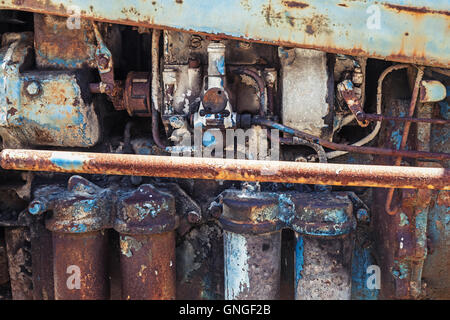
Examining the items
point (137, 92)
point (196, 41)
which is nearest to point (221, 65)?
point (196, 41)

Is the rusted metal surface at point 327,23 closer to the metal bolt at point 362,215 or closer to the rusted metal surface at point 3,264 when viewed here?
the metal bolt at point 362,215

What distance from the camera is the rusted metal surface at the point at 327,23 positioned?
1.68 meters

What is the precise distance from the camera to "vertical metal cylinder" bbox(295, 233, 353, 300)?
1883 mm

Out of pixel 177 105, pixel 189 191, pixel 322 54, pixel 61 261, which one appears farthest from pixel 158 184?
pixel 322 54

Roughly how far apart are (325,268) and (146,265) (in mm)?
712

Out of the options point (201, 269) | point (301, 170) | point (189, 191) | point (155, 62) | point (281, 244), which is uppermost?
point (155, 62)

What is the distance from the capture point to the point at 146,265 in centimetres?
197

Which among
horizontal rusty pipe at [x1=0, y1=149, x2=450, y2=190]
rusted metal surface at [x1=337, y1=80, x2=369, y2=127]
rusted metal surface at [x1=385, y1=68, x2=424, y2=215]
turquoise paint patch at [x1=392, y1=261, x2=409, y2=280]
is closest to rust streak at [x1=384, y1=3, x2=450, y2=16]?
rusted metal surface at [x1=385, y1=68, x2=424, y2=215]

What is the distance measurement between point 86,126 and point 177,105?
0.39 m

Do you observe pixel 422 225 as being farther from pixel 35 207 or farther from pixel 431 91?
pixel 35 207

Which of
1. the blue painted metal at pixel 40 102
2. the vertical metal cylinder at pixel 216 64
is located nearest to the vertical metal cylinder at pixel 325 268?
the vertical metal cylinder at pixel 216 64

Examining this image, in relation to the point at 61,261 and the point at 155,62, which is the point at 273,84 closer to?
the point at 155,62

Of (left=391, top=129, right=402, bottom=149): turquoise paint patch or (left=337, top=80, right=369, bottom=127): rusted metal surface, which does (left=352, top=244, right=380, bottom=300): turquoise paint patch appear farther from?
(left=337, top=80, right=369, bottom=127): rusted metal surface

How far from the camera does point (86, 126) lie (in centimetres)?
204
